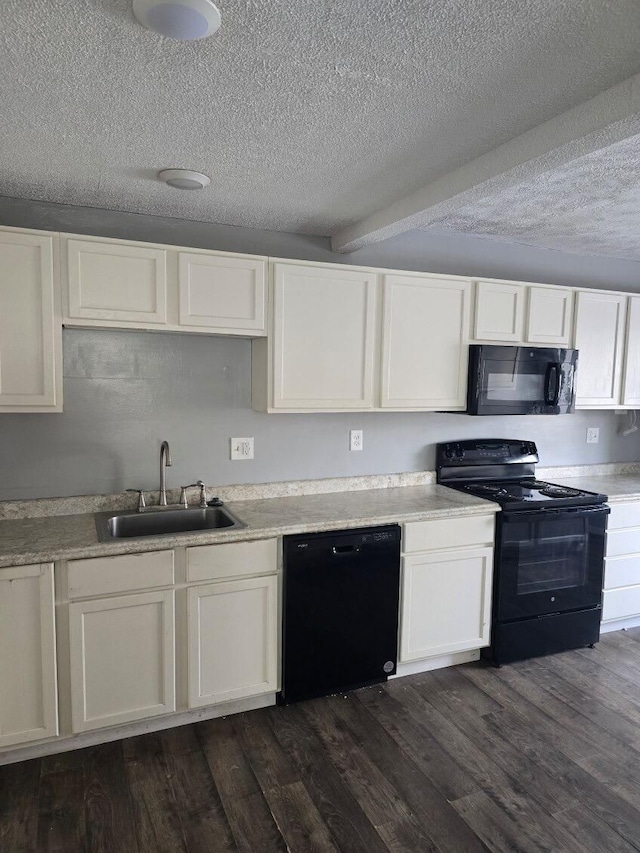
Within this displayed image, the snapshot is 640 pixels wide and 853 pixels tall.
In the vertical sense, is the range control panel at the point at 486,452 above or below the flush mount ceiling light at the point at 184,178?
below

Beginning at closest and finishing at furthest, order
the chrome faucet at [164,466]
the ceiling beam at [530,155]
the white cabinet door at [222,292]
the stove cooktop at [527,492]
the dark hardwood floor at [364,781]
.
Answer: the ceiling beam at [530,155] < the dark hardwood floor at [364,781] < the white cabinet door at [222,292] < the chrome faucet at [164,466] < the stove cooktop at [527,492]

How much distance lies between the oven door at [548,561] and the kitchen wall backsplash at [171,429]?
0.74m

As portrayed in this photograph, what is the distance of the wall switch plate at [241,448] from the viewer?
3.05m

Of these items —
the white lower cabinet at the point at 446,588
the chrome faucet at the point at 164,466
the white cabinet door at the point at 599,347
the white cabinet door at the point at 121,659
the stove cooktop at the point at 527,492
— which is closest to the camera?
the white cabinet door at the point at 121,659

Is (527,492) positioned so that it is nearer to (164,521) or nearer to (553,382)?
(553,382)

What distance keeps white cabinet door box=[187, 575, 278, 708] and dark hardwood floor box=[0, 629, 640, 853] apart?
18 cm

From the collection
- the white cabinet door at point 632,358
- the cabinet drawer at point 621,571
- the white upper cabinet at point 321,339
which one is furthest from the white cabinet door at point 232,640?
the white cabinet door at point 632,358

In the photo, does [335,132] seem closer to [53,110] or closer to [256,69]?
[256,69]

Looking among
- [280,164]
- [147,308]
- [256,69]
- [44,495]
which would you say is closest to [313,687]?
[44,495]

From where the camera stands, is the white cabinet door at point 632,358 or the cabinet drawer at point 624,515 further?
the white cabinet door at point 632,358

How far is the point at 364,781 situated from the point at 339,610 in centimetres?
71

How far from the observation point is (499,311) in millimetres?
3287

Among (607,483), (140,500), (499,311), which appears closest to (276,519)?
(140,500)

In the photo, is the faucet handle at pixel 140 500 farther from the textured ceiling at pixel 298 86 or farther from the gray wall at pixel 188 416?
the textured ceiling at pixel 298 86
